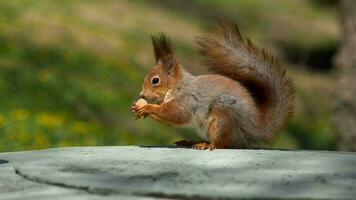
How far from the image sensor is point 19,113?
1051 cm

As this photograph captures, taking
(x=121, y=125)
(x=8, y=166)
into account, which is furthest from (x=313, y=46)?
(x=8, y=166)

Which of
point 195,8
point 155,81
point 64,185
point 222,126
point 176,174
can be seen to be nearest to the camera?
point 64,185

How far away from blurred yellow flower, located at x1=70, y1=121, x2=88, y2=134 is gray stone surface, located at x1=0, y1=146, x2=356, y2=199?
4.61 meters

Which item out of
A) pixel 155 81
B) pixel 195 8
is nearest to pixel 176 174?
pixel 155 81

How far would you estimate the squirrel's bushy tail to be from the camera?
239 inches

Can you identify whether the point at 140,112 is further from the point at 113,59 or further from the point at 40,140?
the point at 113,59

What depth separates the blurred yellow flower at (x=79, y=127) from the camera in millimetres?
10313

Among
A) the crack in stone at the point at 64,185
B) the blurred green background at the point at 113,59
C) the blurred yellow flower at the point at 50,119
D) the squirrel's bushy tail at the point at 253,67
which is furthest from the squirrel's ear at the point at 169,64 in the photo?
the blurred yellow flower at the point at 50,119

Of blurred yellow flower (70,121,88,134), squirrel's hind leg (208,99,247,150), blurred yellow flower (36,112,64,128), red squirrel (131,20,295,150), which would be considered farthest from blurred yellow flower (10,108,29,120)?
squirrel's hind leg (208,99,247,150)

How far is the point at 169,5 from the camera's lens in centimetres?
1845

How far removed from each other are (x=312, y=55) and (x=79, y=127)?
883cm

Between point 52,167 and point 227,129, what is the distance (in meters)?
1.26

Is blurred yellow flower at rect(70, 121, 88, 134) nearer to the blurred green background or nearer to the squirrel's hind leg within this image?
the blurred green background

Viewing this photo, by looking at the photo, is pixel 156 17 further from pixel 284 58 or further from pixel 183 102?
pixel 183 102
